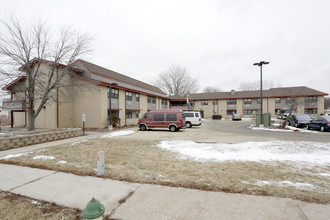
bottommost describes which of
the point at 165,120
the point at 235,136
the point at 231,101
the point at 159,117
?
the point at 235,136

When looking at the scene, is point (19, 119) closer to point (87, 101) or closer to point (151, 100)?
point (87, 101)

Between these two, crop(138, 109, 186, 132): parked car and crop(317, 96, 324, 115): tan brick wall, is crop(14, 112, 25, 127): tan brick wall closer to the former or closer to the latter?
crop(138, 109, 186, 132): parked car

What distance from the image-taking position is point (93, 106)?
59.7 feet

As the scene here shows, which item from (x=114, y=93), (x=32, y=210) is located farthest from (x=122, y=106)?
(x=32, y=210)

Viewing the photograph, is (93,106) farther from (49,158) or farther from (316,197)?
(316,197)

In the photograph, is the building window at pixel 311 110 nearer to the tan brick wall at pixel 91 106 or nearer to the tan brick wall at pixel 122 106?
the tan brick wall at pixel 122 106

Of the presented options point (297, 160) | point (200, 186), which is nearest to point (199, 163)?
point (200, 186)

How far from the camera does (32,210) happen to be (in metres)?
2.86

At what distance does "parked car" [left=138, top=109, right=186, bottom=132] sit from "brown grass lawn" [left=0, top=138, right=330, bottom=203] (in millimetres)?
9166

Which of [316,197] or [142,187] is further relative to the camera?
[142,187]

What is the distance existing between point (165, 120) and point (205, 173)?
37.6ft

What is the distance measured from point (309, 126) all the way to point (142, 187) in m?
19.9

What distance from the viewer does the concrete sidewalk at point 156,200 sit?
2.67 m

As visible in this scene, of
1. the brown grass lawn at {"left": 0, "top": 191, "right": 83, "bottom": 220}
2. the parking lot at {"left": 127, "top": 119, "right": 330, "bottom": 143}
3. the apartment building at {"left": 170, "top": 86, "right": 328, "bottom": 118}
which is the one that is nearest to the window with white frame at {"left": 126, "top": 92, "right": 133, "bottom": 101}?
the parking lot at {"left": 127, "top": 119, "right": 330, "bottom": 143}
